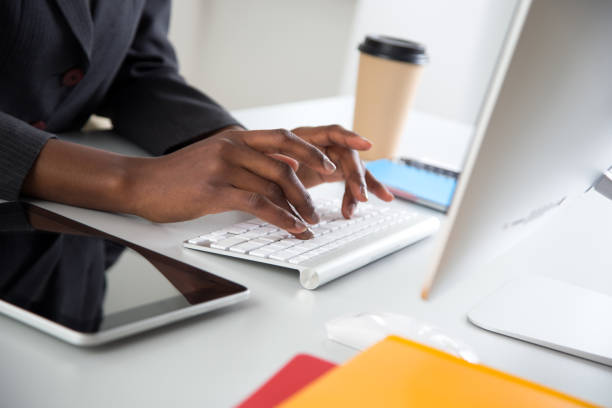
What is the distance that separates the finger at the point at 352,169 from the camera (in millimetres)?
726

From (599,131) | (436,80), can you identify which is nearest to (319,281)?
(599,131)

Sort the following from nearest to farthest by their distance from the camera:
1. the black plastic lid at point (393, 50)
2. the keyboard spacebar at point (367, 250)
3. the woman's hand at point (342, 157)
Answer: the keyboard spacebar at point (367, 250) < the woman's hand at point (342, 157) < the black plastic lid at point (393, 50)

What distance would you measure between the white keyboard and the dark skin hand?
0.02m

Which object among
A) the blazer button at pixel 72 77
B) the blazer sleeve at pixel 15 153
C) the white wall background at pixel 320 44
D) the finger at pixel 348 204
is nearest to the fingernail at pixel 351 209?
the finger at pixel 348 204

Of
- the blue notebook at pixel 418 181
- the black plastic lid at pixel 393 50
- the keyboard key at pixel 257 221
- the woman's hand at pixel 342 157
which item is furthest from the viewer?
the black plastic lid at pixel 393 50

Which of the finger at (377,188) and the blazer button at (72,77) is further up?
the blazer button at (72,77)

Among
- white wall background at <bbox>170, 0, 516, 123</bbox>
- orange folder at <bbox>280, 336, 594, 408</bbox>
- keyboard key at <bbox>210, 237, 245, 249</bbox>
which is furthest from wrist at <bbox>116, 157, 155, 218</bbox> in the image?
white wall background at <bbox>170, 0, 516, 123</bbox>

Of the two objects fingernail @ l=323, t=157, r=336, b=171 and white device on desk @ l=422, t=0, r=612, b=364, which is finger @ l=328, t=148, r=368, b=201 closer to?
fingernail @ l=323, t=157, r=336, b=171

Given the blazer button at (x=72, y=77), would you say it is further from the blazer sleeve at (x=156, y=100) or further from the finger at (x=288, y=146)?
the finger at (x=288, y=146)

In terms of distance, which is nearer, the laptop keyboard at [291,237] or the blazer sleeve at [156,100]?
the laptop keyboard at [291,237]

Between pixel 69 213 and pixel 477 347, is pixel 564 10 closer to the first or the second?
pixel 477 347

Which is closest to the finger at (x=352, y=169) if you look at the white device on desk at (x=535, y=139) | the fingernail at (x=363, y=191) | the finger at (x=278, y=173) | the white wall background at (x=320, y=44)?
the fingernail at (x=363, y=191)

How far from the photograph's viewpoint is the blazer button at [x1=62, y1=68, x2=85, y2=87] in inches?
33.3

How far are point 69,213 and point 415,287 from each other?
1.22 ft
